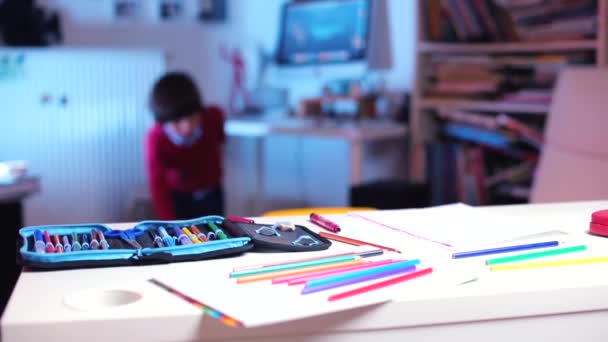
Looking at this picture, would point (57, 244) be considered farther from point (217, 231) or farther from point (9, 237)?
point (9, 237)

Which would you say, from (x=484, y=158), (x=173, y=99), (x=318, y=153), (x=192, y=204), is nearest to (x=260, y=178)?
(x=318, y=153)

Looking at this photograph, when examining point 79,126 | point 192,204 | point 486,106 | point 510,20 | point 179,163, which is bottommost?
point 192,204

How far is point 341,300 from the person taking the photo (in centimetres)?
94

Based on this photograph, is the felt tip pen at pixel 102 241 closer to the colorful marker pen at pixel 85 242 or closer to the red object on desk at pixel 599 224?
the colorful marker pen at pixel 85 242

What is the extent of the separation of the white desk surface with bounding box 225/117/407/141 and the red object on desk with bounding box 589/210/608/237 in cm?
220

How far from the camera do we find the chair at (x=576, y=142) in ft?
8.78

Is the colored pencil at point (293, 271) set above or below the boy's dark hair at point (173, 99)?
below

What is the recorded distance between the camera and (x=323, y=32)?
4156 millimetres

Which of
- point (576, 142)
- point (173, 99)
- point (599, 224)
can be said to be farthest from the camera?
point (173, 99)

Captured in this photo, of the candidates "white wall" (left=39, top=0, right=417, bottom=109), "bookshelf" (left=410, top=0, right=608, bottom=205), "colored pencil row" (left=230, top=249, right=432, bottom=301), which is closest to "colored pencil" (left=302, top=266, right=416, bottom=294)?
"colored pencil row" (left=230, top=249, right=432, bottom=301)

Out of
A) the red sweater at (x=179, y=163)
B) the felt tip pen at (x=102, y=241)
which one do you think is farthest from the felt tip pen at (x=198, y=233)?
the red sweater at (x=179, y=163)

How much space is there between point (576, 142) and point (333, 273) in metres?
1.98

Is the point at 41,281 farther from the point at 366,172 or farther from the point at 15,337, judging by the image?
the point at 366,172

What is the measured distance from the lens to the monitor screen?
156 inches
